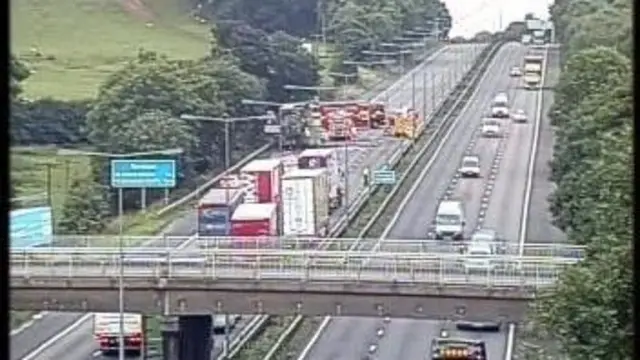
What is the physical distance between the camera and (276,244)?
468 inches

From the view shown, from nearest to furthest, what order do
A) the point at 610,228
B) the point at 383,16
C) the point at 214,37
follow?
the point at 610,228 < the point at 214,37 < the point at 383,16

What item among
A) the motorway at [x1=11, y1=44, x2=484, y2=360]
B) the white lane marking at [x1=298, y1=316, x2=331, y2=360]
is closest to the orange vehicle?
the motorway at [x1=11, y1=44, x2=484, y2=360]

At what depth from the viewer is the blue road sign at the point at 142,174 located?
9.85 metres

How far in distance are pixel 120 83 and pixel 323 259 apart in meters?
7.37

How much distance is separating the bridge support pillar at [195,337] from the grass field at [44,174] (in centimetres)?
262

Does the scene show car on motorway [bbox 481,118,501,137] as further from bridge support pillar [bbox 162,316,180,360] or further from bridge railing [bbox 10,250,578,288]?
bridge support pillar [bbox 162,316,180,360]

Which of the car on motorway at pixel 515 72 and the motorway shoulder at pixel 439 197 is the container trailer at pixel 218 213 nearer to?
the motorway shoulder at pixel 439 197

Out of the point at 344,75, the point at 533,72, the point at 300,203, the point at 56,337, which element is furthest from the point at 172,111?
the point at 533,72

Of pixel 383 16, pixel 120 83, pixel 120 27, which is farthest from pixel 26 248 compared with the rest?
pixel 383 16

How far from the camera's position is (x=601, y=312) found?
17.6 feet

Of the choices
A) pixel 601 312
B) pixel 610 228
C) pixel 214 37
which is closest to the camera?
pixel 601 312

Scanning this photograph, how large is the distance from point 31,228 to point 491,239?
13.6 feet

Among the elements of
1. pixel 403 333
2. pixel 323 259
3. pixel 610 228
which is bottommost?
pixel 403 333

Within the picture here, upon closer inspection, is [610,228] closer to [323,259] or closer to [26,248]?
[323,259]
